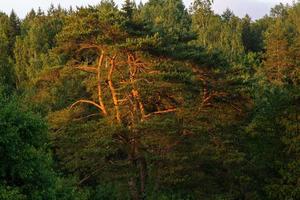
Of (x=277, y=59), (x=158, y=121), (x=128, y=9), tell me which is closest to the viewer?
(x=158, y=121)

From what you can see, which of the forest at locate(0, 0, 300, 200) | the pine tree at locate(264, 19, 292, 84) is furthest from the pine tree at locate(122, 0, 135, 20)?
the pine tree at locate(264, 19, 292, 84)

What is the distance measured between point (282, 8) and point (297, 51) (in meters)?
60.6

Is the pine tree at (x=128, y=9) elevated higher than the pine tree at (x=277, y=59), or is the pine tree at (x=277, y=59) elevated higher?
the pine tree at (x=128, y=9)

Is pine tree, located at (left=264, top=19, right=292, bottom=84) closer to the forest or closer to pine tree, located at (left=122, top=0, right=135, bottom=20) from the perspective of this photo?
the forest

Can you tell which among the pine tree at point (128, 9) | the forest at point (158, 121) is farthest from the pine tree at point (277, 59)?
the pine tree at point (128, 9)

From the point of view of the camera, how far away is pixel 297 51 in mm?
53500

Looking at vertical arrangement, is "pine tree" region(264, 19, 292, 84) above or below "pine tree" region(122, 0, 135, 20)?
below

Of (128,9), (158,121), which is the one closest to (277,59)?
(128,9)

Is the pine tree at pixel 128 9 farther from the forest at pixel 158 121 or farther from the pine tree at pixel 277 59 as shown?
the pine tree at pixel 277 59

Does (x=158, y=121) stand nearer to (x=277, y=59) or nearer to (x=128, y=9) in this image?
(x=128, y=9)

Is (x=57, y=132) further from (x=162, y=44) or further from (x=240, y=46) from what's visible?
(x=240, y=46)

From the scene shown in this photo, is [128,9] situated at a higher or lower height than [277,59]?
higher

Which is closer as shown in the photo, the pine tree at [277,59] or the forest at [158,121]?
the forest at [158,121]

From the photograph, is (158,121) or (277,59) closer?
(158,121)
